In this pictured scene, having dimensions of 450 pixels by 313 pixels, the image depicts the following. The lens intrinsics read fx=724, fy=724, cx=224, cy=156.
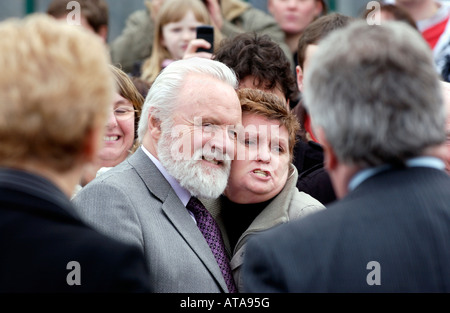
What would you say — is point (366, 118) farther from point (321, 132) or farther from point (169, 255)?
point (169, 255)

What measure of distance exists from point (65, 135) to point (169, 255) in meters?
1.27

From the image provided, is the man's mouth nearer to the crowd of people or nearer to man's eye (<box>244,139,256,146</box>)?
man's eye (<box>244,139,256,146</box>)

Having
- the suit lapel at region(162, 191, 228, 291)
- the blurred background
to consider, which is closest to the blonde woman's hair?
the suit lapel at region(162, 191, 228, 291)

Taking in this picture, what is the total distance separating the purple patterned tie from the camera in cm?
325

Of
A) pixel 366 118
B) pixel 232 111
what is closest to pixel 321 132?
pixel 366 118

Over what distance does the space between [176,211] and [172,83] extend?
27.0 inches

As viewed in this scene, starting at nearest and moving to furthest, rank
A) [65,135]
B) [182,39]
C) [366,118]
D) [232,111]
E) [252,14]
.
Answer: [65,135], [366,118], [232,111], [182,39], [252,14]

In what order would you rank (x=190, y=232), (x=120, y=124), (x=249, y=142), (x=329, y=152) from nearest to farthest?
(x=329, y=152)
(x=190, y=232)
(x=249, y=142)
(x=120, y=124)

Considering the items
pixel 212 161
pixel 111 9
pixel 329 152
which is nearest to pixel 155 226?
pixel 212 161

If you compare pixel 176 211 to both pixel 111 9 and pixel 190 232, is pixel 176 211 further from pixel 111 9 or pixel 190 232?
pixel 111 9

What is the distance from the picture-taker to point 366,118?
1974 mm

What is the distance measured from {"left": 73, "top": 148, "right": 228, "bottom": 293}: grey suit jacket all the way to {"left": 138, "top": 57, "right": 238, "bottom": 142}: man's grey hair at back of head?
39cm

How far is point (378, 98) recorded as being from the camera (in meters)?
1.97

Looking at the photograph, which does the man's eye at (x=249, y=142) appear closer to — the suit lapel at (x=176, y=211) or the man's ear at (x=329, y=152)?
the suit lapel at (x=176, y=211)
